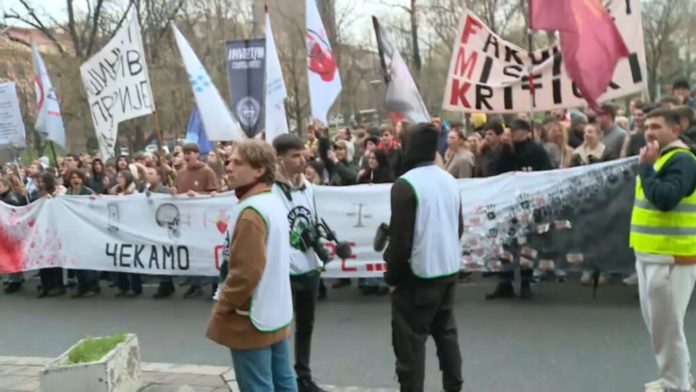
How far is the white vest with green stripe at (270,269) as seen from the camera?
11.9 feet

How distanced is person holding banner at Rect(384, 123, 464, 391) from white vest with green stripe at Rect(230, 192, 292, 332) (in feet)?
2.43

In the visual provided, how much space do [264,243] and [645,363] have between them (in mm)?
3350

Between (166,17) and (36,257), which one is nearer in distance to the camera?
(36,257)

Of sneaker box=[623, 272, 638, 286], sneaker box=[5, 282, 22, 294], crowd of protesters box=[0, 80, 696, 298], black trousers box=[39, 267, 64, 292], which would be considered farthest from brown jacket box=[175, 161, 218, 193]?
sneaker box=[623, 272, 638, 286]

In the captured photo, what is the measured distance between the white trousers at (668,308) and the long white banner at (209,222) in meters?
2.86

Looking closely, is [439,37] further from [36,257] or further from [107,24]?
[36,257]

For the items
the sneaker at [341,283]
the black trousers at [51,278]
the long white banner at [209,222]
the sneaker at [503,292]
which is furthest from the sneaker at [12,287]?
the sneaker at [503,292]

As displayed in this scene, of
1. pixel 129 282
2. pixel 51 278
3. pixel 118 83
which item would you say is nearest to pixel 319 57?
pixel 118 83

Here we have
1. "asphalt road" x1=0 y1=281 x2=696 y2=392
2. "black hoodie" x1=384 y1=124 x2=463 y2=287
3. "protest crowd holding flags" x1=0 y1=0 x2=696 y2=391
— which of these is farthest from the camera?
"protest crowd holding flags" x1=0 y1=0 x2=696 y2=391

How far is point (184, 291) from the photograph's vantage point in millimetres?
9141

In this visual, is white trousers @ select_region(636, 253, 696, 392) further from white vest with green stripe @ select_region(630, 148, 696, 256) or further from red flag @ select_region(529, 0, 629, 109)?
red flag @ select_region(529, 0, 629, 109)

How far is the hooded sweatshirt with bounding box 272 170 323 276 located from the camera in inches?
186

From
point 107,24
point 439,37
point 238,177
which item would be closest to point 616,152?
point 238,177

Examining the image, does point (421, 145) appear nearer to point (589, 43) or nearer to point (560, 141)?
point (589, 43)
